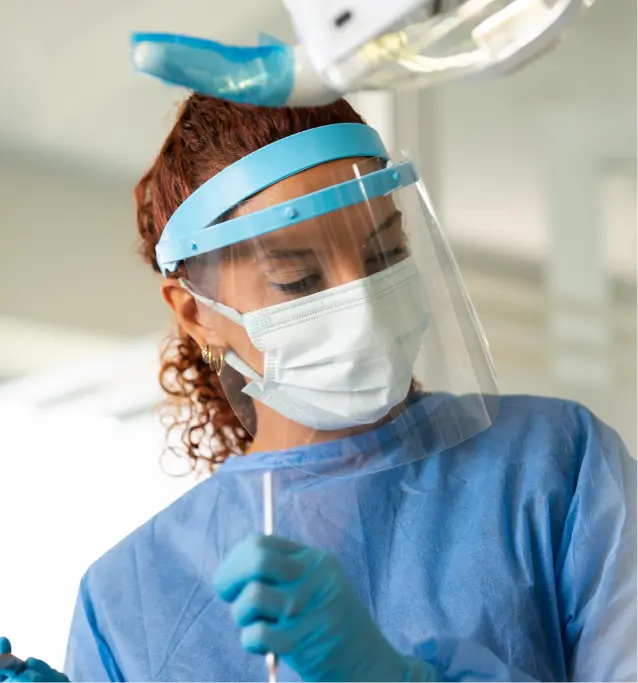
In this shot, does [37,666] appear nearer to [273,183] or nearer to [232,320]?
[232,320]

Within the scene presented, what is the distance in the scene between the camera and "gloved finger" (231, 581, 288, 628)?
640mm

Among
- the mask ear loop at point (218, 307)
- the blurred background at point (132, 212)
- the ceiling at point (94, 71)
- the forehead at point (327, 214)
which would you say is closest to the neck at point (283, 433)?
the mask ear loop at point (218, 307)

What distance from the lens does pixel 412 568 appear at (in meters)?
0.90

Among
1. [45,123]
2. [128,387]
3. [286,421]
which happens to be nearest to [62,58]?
[45,123]

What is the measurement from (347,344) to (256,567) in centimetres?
32

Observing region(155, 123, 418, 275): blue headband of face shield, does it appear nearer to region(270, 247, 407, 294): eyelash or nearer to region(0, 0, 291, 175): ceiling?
region(270, 247, 407, 294): eyelash

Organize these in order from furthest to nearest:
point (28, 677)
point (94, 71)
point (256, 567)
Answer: point (94, 71), point (28, 677), point (256, 567)

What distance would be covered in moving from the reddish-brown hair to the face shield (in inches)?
1.8

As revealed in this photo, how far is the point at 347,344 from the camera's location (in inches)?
35.7

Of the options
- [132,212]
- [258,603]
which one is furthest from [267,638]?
[132,212]

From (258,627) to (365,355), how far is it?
33 cm

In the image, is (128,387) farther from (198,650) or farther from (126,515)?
(198,650)

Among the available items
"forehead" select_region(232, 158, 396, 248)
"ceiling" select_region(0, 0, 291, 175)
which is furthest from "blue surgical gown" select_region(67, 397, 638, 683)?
"ceiling" select_region(0, 0, 291, 175)

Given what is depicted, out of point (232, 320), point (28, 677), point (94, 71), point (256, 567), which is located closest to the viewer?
point (256, 567)
